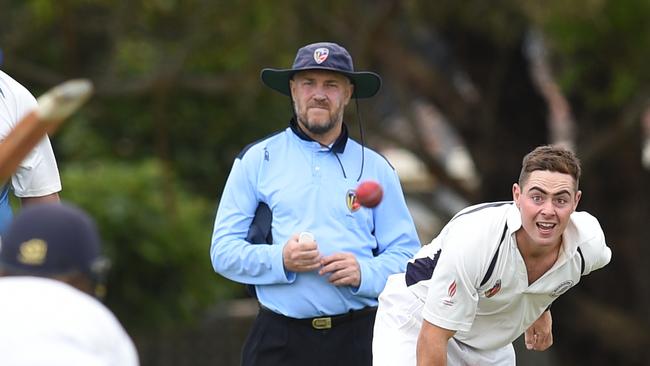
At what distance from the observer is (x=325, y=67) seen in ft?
21.7

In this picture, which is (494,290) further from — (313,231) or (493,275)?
(313,231)

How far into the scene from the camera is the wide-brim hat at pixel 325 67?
6.63 metres

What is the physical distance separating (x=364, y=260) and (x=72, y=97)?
306cm

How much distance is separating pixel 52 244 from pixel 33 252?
6 cm

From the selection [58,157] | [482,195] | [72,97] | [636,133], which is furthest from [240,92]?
[72,97]

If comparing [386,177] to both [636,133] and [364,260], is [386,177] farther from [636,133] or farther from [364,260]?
[636,133]

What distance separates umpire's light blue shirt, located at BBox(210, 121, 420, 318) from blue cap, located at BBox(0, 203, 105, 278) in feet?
8.68

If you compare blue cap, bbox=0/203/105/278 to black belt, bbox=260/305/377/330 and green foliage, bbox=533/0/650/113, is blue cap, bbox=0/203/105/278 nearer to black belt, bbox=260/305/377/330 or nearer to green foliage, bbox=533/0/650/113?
black belt, bbox=260/305/377/330

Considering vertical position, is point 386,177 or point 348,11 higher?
→ point 348,11

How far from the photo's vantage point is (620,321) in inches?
610

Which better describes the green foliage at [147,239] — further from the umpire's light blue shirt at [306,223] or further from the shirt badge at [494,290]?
the shirt badge at [494,290]

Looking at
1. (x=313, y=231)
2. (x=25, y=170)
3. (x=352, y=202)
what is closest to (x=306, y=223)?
(x=313, y=231)

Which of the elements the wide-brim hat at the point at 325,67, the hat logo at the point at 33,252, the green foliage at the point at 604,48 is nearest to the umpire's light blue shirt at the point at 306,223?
the wide-brim hat at the point at 325,67

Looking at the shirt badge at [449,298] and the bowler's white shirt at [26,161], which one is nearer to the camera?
the shirt badge at [449,298]
